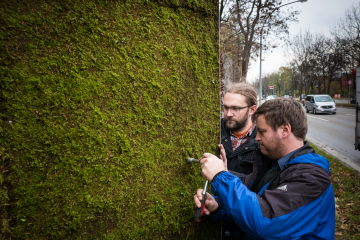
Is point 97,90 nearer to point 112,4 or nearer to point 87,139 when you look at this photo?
point 87,139

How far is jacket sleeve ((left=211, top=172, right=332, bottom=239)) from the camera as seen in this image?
1.10 metres

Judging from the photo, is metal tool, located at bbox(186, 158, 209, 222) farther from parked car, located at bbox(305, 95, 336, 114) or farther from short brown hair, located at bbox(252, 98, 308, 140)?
parked car, located at bbox(305, 95, 336, 114)

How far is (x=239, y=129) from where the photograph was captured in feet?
8.15

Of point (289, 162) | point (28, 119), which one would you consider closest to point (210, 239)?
point (289, 162)

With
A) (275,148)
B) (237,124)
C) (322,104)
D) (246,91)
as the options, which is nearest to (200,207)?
(275,148)

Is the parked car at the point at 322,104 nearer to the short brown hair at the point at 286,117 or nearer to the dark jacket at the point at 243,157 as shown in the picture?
the dark jacket at the point at 243,157

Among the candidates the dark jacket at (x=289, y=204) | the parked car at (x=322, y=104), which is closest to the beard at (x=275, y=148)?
the dark jacket at (x=289, y=204)

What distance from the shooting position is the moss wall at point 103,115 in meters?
0.95

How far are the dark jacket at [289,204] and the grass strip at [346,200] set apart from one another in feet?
10.2

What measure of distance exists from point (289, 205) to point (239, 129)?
1.42 metres

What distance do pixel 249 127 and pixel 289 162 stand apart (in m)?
1.19

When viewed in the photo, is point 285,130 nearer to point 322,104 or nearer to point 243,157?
point 243,157

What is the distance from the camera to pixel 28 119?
0.96 m

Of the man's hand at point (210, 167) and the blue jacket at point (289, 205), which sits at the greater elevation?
the man's hand at point (210, 167)
